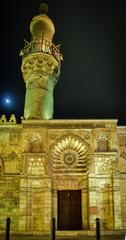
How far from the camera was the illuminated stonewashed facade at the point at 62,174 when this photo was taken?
17500 mm

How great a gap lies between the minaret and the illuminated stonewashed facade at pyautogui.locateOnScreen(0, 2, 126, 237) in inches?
63.7

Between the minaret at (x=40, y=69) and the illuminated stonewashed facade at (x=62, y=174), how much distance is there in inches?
63.7

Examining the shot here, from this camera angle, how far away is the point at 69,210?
725 inches

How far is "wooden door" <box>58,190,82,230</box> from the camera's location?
18156 mm

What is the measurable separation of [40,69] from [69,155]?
5.99m

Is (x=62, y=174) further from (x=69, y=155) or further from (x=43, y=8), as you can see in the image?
(x=43, y=8)

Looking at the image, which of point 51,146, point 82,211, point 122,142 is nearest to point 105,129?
point 122,142

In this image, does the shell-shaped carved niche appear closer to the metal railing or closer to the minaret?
the minaret

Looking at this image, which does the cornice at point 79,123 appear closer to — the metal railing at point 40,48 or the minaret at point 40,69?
the minaret at point 40,69

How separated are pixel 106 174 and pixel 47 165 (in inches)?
122

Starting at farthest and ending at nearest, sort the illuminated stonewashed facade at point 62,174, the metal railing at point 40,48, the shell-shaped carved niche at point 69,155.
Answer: the metal railing at point 40,48
the shell-shaped carved niche at point 69,155
the illuminated stonewashed facade at point 62,174

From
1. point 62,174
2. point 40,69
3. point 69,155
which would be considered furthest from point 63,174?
point 40,69

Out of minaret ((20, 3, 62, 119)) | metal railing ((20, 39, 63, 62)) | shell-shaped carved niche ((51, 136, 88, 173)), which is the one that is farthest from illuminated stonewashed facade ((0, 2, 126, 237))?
metal railing ((20, 39, 63, 62))

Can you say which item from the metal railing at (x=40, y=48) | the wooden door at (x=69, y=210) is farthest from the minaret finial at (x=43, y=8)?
the wooden door at (x=69, y=210)
